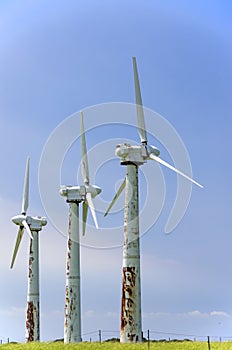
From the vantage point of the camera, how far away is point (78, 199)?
6469cm

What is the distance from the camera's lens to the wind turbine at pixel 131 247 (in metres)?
49.4

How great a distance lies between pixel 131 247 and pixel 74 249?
47.2 ft

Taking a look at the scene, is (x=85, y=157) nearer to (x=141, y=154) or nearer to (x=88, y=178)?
(x=88, y=178)

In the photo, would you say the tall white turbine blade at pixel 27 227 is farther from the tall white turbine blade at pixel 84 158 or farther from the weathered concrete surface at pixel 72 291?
the tall white turbine blade at pixel 84 158

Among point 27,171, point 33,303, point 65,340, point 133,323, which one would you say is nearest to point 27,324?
point 33,303

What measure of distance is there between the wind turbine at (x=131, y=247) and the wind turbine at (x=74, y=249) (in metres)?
8.51

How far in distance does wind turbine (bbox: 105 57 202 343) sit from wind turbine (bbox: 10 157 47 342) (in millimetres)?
23129

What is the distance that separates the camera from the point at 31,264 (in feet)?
245

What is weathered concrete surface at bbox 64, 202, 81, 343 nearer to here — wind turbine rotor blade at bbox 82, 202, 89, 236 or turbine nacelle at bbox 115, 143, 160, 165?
wind turbine rotor blade at bbox 82, 202, 89, 236

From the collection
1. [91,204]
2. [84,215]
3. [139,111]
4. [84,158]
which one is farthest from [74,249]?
[139,111]

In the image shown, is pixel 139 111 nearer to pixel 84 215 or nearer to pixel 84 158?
pixel 84 158

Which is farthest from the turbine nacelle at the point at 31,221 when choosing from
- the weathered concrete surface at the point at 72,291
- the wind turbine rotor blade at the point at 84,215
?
the weathered concrete surface at the point at 72,291

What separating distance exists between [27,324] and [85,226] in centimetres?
1574

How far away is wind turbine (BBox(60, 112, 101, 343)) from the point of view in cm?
6153
